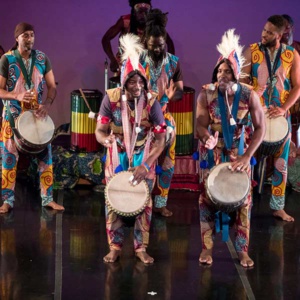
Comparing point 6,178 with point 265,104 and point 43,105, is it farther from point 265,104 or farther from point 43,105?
point 265,104

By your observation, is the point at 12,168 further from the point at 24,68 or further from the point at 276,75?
the point at 276,75

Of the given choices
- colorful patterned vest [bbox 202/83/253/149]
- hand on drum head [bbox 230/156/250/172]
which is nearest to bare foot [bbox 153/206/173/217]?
colorful patterned vest [bbox 202/83/253/149]

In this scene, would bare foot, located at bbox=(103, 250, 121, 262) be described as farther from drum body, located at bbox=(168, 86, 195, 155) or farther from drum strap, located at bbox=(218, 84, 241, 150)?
drum body, located at bbox=(168, 86, 195, 155)

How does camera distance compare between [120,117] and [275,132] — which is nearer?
[120,117]

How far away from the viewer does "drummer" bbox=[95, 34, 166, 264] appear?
7.33 metres

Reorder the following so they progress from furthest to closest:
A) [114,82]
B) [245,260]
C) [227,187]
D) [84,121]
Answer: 1. [84,121]
2. [114,82]
3. [245,260]
4. [227,187]

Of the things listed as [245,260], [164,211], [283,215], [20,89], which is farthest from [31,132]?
[283,215]

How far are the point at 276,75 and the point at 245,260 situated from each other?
180cm

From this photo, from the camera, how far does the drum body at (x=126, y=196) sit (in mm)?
7254

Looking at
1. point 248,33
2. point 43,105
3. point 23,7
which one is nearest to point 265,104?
point 43,105

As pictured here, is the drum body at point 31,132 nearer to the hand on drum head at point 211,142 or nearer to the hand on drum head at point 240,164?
the hand on drum head at point 211,142

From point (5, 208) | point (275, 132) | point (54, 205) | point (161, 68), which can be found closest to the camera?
point (275, 132)

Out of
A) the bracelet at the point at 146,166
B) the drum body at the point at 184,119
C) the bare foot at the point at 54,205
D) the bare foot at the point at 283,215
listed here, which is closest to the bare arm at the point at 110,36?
the drum body at the point at 184,119

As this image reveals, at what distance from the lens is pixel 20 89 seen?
342 inches
